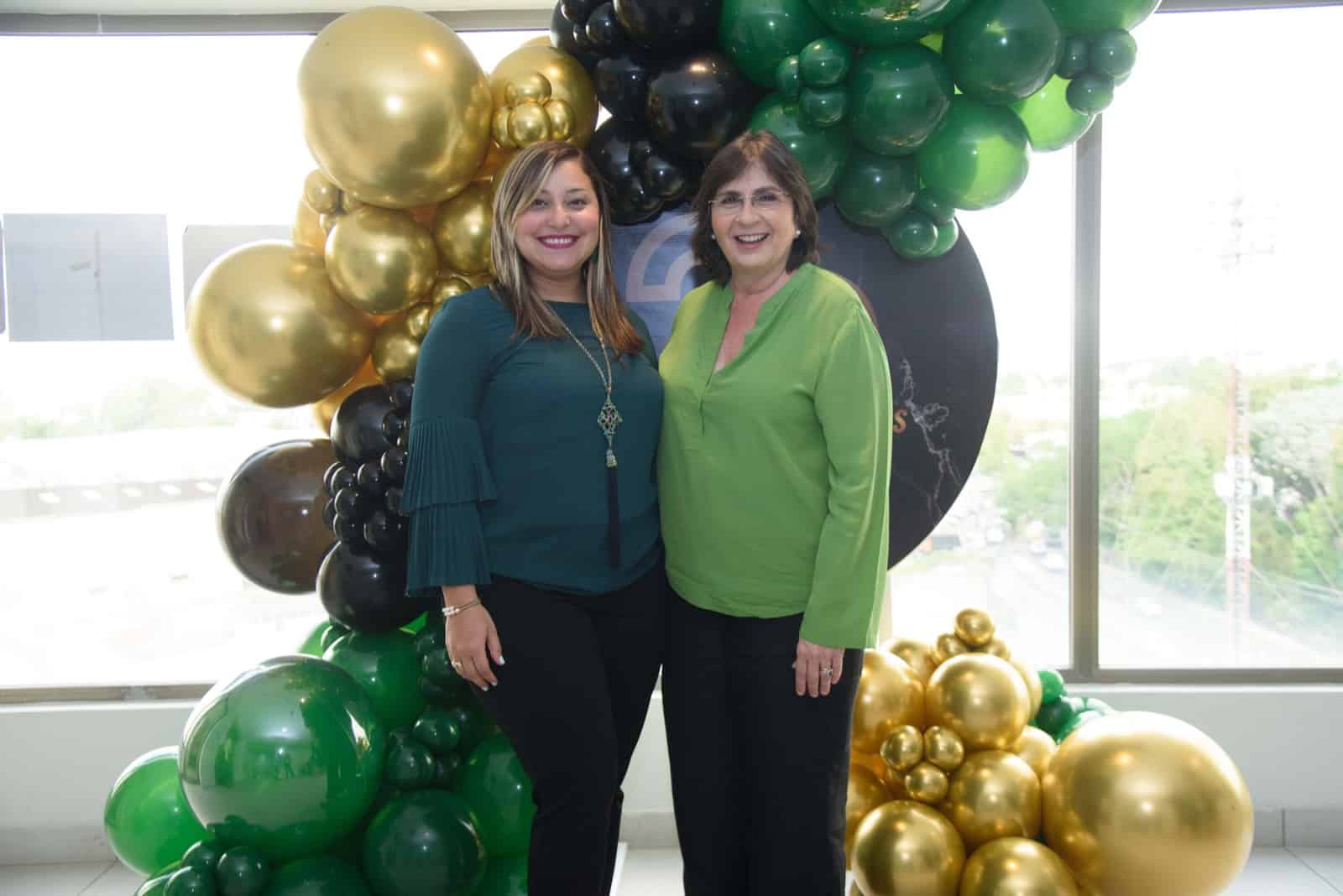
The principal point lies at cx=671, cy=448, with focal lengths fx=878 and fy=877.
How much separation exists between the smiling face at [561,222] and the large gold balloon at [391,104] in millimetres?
473

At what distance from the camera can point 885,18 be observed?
1478 millimetres

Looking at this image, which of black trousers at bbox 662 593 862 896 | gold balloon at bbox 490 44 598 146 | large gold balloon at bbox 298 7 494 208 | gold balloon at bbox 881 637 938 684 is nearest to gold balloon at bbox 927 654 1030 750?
gold balloon at bbox 881 637 938 684

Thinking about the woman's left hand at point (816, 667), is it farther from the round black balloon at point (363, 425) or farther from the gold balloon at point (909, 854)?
the round black balloon at point (363, 425)

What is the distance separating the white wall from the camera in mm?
2477

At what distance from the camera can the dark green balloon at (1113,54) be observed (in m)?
1.58

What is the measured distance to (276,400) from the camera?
184 centimetres

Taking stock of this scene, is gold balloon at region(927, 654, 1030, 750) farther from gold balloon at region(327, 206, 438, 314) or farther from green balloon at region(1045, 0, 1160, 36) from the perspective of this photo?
gold balloon at region(327, 206, 438, 314)

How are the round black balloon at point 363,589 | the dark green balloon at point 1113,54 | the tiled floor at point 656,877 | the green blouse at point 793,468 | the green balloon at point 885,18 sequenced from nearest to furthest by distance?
1. the green blouse at point 793,468
2. the green balloon at point 885,18
3. the dark green balloon at point 1113,54
4. the round black balloon at point 363,589
5. the tiled floor at point 656,877

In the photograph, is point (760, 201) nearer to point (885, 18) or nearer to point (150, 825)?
point (885, 18)

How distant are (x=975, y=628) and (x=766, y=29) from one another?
1289 mm

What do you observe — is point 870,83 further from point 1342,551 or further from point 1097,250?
point 1342,551

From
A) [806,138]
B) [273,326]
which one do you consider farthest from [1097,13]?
[273,326]

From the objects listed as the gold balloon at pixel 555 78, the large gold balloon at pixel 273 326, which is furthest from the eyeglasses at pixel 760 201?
the large gold balloon at pixel 273 326

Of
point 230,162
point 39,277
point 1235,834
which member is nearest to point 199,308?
point 230,162
